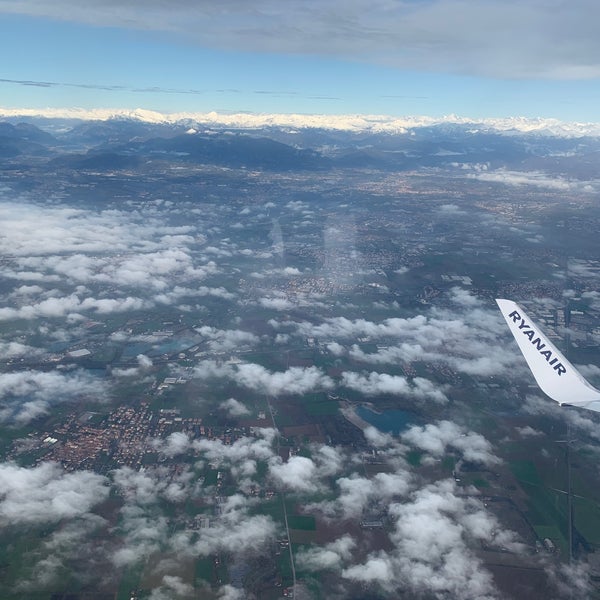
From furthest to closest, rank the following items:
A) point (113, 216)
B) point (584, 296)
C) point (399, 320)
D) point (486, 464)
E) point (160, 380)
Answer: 1. point (113, 216)
2. point (584, 296)
3. point (399, 320)
4. point (160, 380)
5. point (486, 464)

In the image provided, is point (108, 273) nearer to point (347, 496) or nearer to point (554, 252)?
point (347, 496)

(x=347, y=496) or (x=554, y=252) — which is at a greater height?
(x=554, y=252)

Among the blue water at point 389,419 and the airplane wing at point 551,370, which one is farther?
the blue water at point 389,419

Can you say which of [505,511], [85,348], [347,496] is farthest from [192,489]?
[85,348]

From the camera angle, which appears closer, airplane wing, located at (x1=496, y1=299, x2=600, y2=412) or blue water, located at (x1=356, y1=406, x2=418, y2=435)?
airplane wing, located at (x1=496, y1=299, x2=600, y2=412)

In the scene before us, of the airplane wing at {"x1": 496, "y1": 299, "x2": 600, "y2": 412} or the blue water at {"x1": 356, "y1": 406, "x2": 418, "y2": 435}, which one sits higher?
the airplane wing at {"x1": 496, "y1": 299, "x2": 600, "y2": 412}

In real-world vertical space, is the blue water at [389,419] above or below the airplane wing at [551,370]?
below
